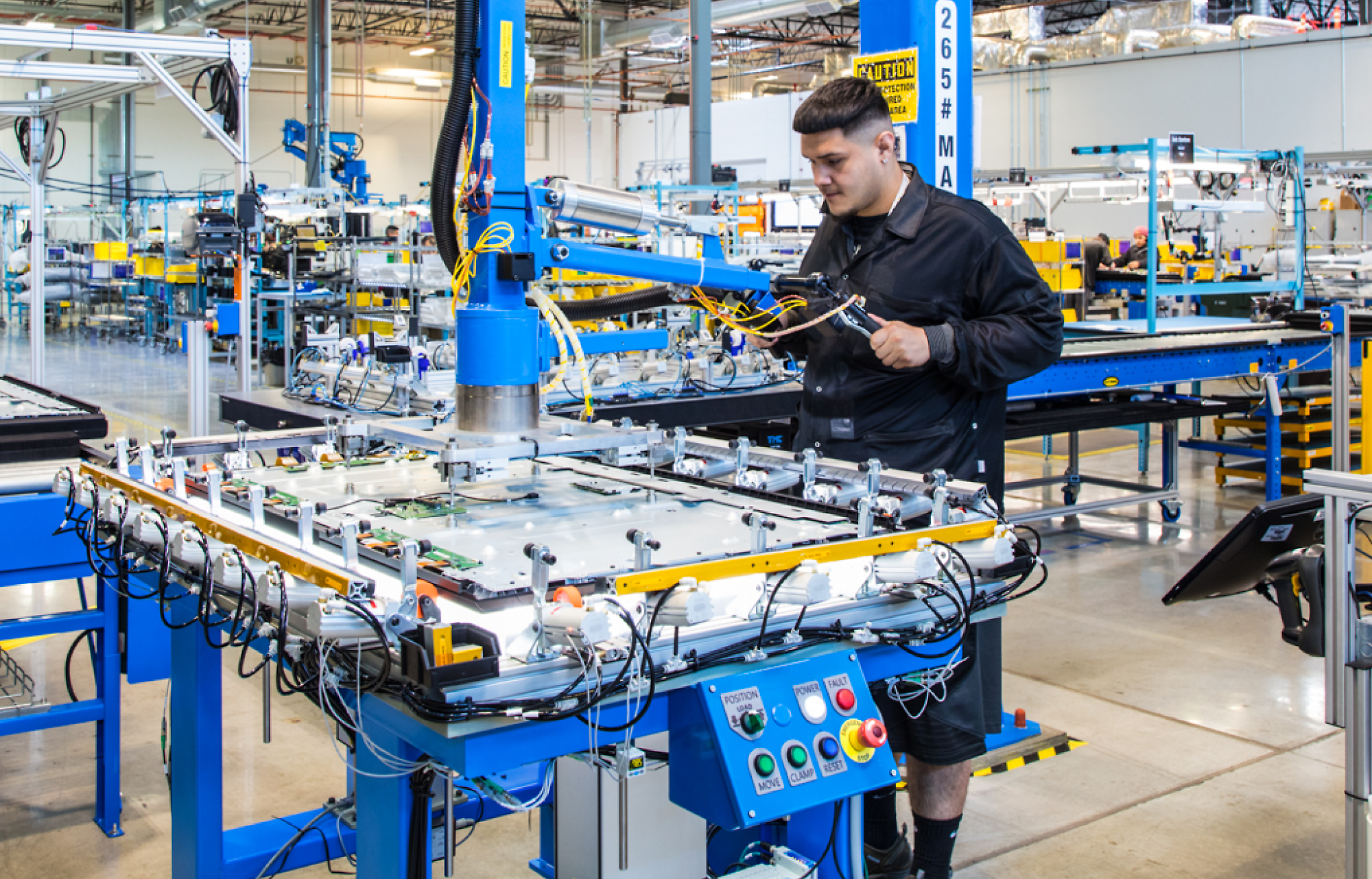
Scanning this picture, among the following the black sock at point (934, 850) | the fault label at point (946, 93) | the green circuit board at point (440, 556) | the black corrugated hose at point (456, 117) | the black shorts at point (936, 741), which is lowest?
the black sock at point (934, 850)

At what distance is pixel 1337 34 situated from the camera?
43.3 feet

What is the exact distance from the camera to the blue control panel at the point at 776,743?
4.91 ft

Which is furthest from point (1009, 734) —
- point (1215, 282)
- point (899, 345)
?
point (1215, 282)

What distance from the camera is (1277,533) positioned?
2.17 metres

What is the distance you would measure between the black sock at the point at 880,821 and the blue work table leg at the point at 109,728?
1.83 metres

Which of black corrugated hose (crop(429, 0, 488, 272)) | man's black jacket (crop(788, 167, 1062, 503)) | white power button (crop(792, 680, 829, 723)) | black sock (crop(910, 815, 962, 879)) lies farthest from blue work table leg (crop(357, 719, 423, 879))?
man's black jacket (crop(788, 167, 1062, 503))

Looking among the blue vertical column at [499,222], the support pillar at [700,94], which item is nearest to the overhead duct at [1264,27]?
the support pillar at [700,94]

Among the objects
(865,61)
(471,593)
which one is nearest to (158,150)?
(865,61)

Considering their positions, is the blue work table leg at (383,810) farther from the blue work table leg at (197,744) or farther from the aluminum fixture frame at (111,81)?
the aluminum fixture frame at (111,81)

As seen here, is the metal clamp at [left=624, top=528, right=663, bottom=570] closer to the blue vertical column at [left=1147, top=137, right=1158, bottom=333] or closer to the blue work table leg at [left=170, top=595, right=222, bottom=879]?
the blue work table leg at [left=170, top=595, right=222, bottom=879]

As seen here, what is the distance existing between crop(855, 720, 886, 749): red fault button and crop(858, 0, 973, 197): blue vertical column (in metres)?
1.77

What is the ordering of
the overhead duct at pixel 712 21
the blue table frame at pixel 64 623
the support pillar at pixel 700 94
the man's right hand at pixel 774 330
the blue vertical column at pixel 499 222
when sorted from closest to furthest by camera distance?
the blue vertical column at pixel 499 222 → the man's right hand at pixel 774 330 → the blue table frame at pixel 64 623 → the support pillar at pixel 700 94 → the overhead duct at pixel 712 21

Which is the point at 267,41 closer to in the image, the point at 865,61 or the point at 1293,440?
the point at 1293,440

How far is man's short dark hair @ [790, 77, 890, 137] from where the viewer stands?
2.25 meters
